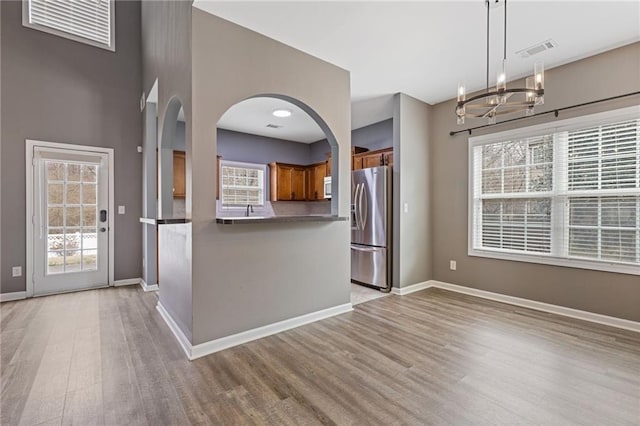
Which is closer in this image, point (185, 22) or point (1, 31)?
point (185, 22)

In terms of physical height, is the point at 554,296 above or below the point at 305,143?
below

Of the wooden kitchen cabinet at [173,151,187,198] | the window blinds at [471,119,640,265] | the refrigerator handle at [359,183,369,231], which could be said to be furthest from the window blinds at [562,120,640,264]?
the wooden kitchen cabinet at [173,151,187,198]

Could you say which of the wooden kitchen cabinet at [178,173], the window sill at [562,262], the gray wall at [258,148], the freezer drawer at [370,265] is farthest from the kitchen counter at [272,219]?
the gray wall at [258,148]

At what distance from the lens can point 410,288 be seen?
4430mm

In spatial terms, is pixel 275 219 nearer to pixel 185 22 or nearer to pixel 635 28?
pixel 185 22

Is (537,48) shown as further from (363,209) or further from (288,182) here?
(288,182)

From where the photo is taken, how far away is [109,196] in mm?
4715

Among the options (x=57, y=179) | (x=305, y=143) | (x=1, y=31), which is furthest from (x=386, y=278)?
(x=1, y=31)

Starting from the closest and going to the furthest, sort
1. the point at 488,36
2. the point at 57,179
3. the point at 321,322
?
the point at 488,36
the point at 321,322
the point at 57,179

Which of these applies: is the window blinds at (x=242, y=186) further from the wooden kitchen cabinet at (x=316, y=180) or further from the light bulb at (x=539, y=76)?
the light bulb at (x=539, y=76)

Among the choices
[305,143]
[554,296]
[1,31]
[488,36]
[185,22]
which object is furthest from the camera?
[305,143]

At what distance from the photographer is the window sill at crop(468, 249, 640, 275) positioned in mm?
3051

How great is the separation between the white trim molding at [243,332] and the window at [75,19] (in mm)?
4216

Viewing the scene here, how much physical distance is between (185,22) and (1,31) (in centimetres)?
340
